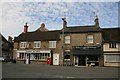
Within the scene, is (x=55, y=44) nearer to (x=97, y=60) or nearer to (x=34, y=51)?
(x=34, y=51)

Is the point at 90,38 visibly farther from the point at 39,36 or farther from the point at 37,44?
the point at 39,36

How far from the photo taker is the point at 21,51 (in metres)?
50.7

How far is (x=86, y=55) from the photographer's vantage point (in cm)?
4350

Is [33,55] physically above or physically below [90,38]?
below

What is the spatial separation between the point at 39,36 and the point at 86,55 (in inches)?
491

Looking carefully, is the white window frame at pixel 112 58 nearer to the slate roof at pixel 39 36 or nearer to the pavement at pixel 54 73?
the slate roof at pixel 39 36

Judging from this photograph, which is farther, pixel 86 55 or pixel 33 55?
pixel 33 55

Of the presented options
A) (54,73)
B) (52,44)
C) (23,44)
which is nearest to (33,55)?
(23,44)

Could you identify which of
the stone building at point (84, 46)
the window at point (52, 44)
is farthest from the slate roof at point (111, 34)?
the window at point (52, 44)

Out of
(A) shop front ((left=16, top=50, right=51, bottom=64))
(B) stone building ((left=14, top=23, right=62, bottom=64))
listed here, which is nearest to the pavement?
(B) stone building ((left=14, top=23, right=62, bottom=64))

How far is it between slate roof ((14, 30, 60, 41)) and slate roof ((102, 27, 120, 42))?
9.17 meters

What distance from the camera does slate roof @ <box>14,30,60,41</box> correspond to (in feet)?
159

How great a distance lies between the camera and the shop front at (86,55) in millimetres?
42750

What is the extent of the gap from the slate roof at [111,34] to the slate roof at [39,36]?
9.17m
